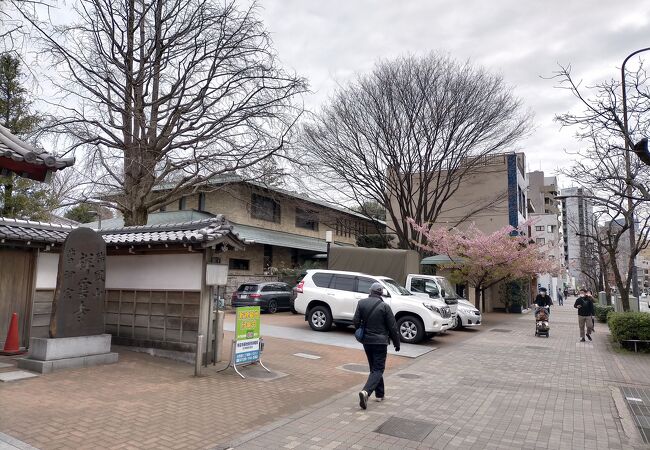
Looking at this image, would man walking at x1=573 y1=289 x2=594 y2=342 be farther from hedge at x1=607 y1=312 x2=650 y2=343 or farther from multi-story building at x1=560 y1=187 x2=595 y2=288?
multi-story building at x1=560 y1=187 x2=595 y2=288

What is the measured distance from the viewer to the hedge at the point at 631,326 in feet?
42.4

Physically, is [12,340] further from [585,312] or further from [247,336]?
[585,312]

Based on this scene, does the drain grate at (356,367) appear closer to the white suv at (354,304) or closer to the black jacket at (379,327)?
the black jacket at (379,327)

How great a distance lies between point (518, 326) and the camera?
2092 centimetres

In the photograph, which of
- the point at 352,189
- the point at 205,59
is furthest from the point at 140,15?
the point at 352,189

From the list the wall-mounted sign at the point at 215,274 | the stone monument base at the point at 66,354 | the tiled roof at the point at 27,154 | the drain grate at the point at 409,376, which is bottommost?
the drain grate at the point at 409,376

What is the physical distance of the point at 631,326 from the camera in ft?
43.2

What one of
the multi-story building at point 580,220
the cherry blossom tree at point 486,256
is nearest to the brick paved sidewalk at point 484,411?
the multi-story building at point 580,220

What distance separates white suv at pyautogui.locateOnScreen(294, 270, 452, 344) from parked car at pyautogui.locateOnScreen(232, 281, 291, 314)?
6.34 metres

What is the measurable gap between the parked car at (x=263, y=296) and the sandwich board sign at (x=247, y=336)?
466 inches

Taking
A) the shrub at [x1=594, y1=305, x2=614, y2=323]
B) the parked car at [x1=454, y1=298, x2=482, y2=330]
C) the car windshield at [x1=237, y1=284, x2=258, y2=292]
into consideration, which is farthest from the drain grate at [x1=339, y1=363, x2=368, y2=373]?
the shrub at [x1=594, y1=305, x2=614, y2=323]

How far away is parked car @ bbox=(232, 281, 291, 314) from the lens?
850 inches

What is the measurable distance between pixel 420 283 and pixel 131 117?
1235 cm

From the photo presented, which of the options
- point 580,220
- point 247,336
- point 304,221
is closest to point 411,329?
point 247,336
